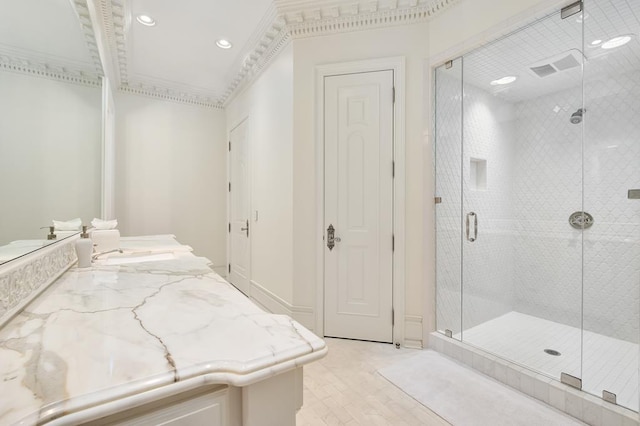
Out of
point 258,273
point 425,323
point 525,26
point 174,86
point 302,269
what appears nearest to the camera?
point 525,26

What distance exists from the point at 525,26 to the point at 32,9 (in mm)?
2563

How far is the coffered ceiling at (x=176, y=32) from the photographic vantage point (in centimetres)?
100

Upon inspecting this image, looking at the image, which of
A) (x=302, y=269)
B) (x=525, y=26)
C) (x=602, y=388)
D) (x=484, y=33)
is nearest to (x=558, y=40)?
(x=525, y=26)

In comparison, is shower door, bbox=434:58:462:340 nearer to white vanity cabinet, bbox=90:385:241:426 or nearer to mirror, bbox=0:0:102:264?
white vanity cabinet, bbox=90:385:241:426

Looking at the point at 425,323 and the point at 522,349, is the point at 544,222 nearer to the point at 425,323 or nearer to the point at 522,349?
the point at 522,349

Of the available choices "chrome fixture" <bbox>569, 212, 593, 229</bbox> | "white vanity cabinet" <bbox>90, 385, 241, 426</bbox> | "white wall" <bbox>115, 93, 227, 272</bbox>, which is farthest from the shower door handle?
"white wall" <bbox>115, 93, 227, 272</bbox>

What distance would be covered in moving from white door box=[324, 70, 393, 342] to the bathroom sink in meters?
1.32

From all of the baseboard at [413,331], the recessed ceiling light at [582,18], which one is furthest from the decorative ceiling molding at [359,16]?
the baseboard at [413,331]

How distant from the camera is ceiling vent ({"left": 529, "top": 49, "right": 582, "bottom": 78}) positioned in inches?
91.0

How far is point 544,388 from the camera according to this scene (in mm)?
1731

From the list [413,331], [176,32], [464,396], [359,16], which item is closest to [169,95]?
[176,32]

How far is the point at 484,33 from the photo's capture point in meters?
2.05

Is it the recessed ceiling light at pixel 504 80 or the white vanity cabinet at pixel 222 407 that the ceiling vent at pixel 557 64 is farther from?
the white vanity cabinet at pixel 222 407

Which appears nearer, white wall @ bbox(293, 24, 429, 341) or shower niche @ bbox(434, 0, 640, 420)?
shower niche @ bbox(434, 0, 640, 420)
